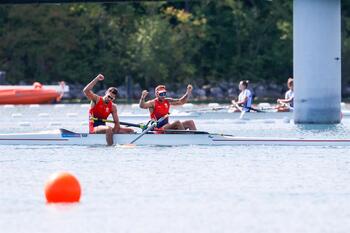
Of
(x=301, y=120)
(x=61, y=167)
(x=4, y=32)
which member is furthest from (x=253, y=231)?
(x=4, y=32)

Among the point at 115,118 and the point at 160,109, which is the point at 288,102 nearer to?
the point at 160,109

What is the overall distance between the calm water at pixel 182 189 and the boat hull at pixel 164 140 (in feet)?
0.59

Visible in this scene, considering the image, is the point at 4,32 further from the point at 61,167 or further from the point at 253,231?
the point at 253,231

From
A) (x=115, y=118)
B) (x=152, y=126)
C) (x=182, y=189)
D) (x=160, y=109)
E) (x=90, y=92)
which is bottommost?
(x=182, y=189)

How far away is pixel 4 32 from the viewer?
66062 mm

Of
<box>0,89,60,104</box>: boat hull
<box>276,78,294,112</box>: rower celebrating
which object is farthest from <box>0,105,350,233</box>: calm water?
<box>0,89,60,104</box>: boat hull

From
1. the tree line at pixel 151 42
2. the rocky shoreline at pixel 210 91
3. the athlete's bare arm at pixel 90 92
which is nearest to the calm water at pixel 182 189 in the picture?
the athlete's bare arm at pixel 90 92

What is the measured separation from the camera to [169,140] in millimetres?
30234

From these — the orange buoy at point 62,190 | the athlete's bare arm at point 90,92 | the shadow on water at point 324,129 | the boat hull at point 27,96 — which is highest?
the athlete's bare arm at point 90,92

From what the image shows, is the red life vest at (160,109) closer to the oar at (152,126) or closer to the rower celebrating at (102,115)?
the oar at (152,126)

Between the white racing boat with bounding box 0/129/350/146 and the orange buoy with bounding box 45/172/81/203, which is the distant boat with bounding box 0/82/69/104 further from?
the orange buoy with bounding box 45/172/81/203

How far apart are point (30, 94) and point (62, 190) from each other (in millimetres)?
38754

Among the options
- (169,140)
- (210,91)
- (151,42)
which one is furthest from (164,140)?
(210,91)

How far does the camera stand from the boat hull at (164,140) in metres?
29.7
